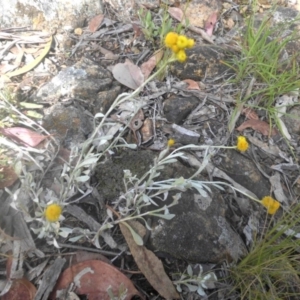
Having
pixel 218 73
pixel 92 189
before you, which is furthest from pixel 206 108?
pixel 92 189

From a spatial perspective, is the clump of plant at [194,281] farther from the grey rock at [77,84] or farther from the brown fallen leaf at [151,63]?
the brown fallen leaf at [151,63]

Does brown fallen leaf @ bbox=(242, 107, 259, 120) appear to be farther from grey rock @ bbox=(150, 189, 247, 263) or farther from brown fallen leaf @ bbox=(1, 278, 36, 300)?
brown fallen leaf @ bbox=(1, 278, 36, 300)

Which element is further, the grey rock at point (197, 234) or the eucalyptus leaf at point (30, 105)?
the eucalyptus leaf at point (30, 105)

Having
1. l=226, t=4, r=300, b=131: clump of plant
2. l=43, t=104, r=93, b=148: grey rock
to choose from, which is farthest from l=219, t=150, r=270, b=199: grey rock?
l=43, t=104, r=93, b=148: grey rock

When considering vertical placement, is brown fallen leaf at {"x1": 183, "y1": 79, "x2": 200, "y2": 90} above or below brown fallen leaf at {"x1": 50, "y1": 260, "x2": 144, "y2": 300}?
above

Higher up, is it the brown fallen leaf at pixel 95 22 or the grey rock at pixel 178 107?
the brown fallen leaf at pixel 95 22

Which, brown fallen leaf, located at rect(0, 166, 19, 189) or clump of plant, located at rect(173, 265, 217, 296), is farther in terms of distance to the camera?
brown fallen leaf, located at rect(0, 166, 19, 189)

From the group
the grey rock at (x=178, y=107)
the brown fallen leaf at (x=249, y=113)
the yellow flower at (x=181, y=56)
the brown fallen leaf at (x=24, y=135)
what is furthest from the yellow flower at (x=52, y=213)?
the brown fallen leaf at (x=249, y=113)
